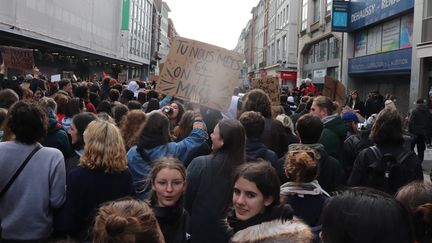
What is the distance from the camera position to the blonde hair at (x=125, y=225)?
6.70 ft

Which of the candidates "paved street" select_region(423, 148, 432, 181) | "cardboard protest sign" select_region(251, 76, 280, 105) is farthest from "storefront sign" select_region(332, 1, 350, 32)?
"cardboard protest sign" select_region(251, 76, 280, 105)

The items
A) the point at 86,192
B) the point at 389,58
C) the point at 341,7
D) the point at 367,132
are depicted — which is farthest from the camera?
the point at 341,7

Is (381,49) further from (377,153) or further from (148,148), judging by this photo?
(148,148)

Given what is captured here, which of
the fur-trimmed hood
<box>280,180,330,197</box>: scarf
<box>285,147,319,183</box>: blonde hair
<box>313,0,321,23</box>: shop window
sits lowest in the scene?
<box>280,180,330,197</box>: scarf

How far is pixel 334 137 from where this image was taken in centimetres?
560

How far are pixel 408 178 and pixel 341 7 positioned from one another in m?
26.7

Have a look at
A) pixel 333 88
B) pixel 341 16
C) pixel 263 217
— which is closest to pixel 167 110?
pixel 263 217

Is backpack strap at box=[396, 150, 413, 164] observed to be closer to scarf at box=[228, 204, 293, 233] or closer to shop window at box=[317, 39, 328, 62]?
scarf at box=[228, 204, 293, 233]

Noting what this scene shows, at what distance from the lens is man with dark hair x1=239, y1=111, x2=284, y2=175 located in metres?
4.49

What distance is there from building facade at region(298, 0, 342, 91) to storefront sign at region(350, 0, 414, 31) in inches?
116

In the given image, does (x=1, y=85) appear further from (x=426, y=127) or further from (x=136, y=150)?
(x=426, y=127)

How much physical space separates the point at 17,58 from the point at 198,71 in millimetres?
8591

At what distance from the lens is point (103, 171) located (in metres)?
3.71

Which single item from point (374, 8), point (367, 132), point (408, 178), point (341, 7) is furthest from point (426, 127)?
point (341, 7)
